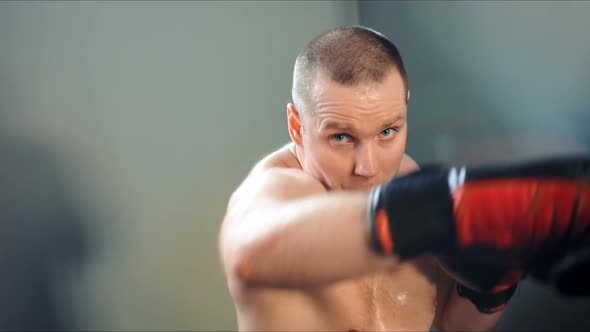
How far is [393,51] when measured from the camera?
0.84 meters

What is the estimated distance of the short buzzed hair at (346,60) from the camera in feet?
2.58

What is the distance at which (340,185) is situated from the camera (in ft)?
2.73

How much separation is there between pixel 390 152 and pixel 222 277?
0.76 metres

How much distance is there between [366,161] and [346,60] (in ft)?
0.48

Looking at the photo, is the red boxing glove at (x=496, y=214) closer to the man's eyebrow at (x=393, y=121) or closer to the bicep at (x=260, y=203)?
the bicep at (x=260, y=203)

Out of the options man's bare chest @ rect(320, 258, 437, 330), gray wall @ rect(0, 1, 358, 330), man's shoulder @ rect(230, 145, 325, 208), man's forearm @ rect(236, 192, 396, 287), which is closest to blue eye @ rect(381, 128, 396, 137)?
man's shoulder @ rect(230, 145, 325, 208)

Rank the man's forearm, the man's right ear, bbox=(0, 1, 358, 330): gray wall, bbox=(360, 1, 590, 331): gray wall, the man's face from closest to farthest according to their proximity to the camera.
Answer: the man's forearm, the man's face, the man's right ear, bbox=(360, 1, 590, 331): gray wall, bbox=(0, 1, 358, 330): gray wall

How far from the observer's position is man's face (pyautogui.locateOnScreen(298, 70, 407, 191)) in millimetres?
777

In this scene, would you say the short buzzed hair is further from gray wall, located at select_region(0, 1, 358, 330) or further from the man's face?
gray wall, located at select_region(0, 1, 358, 330)

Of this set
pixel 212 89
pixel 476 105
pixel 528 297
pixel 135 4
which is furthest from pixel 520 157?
pixel 135 4

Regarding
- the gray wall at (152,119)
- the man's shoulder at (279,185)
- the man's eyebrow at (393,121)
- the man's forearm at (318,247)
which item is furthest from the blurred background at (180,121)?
the man's forearm at (318,247)

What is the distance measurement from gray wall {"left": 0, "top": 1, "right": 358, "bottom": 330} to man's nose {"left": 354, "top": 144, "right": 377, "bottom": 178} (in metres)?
0.67

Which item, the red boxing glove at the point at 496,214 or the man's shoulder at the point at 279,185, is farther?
the man's shoulder at the point at 279,185

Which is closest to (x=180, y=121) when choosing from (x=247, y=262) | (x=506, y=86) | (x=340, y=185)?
(x=340, y=185)
